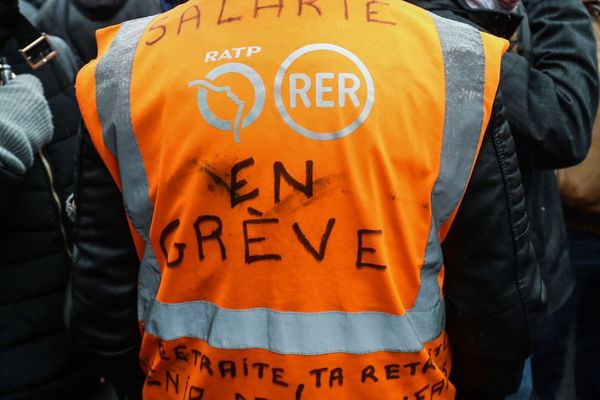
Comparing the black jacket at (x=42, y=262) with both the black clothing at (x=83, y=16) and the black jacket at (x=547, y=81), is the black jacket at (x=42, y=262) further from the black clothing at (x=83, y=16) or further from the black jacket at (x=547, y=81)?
the black jacket at (x=547, y=81)

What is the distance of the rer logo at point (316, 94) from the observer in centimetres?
102

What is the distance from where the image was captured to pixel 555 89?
140cm

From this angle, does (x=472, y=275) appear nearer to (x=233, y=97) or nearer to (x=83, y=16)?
(x=233, y=97)

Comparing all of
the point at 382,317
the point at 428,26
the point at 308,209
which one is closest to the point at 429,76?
the point at 428,26

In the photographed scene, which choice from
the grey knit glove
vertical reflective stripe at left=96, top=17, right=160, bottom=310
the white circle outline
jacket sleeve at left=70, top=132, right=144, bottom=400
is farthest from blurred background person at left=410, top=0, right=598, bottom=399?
the grey knit glove

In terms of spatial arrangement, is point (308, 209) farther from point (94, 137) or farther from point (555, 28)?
point (555, 28)

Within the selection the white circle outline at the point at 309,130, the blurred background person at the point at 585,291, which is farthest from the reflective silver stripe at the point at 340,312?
the blurred background person at the point at 585,291

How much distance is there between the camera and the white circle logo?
1.05 meters

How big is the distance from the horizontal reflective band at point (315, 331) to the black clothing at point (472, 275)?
0.56 ft

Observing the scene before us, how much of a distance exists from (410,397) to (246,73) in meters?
0.68

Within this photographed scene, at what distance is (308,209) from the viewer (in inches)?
41.4

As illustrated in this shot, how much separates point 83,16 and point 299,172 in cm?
176

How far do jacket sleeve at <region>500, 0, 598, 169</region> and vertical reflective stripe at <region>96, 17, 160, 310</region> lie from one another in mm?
795

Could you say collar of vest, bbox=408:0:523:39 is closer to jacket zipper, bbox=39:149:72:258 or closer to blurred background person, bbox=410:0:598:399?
blurred background person, bbox=410:0:598:399
